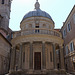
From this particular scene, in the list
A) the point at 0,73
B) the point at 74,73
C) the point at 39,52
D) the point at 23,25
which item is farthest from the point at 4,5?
the point at 74,73

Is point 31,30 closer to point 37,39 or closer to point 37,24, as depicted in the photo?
point 37,39

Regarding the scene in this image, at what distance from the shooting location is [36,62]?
17.4 metres

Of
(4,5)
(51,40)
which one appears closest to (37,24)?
(51,40)

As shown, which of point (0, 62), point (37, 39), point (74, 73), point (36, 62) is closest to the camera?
point (37, 39)

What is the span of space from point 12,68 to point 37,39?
6169mm

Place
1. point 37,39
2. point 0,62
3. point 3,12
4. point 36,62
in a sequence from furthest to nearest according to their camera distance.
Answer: point 3,12 < point 0,62 < point 36,62 < point 37,39

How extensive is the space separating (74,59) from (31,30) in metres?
11.3

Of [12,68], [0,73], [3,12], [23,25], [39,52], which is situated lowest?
[0,73]

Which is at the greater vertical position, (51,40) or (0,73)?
(51,40)

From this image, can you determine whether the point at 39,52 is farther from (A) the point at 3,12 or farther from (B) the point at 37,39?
(A) the point at 3,12

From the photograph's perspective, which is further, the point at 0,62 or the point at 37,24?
the point at 0,62

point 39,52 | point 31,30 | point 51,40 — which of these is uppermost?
point 31,30

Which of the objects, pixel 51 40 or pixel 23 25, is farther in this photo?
pixel 23 25

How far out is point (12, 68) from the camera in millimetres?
16875
